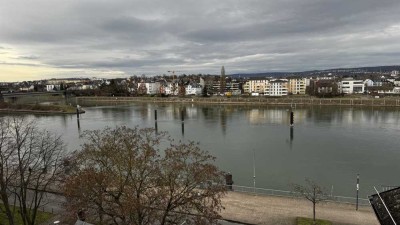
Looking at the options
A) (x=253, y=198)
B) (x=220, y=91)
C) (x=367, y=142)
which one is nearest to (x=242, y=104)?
(x=220, y=91)

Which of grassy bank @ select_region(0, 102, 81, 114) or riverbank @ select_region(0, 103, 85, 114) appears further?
grassy bank @ select_region(0, 102, 81, 114)

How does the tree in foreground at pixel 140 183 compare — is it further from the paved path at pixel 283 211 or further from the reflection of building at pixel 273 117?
the reflection of building at pixel 273 117

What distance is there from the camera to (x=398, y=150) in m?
30.5

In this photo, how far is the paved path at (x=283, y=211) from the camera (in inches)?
539

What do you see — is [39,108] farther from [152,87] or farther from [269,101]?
[152,87]

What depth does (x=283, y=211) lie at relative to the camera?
14617 millimetres

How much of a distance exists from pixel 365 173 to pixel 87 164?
748 inches

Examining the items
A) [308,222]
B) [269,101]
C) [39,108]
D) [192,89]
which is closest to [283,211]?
[308,222]

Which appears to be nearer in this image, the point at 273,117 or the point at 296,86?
the point at 273,117

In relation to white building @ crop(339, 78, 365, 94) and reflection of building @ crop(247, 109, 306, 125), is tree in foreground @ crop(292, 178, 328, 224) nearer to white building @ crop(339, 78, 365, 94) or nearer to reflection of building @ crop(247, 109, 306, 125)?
reflection of building @ crop(247, 109, 306, 125)

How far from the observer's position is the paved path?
44.9 feet

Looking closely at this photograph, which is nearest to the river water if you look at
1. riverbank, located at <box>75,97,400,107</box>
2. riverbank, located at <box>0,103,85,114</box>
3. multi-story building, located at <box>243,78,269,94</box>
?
riverbank, located at <box>0,103,85,114</box>

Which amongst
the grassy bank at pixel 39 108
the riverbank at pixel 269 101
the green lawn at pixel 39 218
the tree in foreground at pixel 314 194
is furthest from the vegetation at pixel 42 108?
the tree in foreground at pixel 314 194

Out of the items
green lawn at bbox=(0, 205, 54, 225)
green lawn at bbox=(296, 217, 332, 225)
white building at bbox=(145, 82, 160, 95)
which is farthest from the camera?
white building at bbox=(145, 82, 160, 95)
